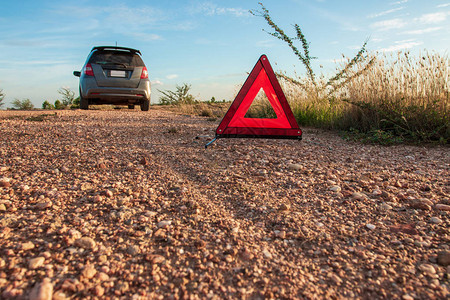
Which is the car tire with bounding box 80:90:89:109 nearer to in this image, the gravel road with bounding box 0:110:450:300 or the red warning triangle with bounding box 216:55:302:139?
the gravel road with bounding box 0:110:450:300

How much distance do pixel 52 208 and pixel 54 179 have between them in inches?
27.2

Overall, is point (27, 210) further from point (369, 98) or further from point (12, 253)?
point (369, 98)

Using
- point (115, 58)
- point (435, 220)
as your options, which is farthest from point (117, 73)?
point (435, 220)

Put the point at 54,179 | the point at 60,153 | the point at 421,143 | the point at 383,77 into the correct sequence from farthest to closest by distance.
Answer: the point at 383,77
the point at 421,143
the point at 60,153
the point at 54,179

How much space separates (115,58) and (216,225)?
27.2 feet

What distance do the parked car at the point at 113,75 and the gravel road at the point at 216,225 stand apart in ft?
17.6

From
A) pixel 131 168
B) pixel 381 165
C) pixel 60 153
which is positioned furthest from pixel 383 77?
pixel 60 153

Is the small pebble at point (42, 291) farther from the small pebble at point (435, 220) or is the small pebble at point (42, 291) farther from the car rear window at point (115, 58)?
the car rear window at point (115, 58)

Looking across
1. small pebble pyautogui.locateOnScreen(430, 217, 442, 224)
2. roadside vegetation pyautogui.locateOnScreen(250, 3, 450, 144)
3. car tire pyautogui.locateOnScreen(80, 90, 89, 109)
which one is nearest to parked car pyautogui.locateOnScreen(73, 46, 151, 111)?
car tire pyautogui.locateOnScreen(80, 90, 89, 109)

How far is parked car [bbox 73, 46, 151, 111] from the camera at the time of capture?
29.9 feet

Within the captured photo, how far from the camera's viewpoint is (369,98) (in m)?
6.54

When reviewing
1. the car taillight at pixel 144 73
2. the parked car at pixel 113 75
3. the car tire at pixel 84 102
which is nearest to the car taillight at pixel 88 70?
the parked car at pixel 113 75

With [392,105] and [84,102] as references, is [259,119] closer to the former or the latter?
[392,105]

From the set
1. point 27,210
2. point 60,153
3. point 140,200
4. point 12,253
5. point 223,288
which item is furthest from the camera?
point 60,153
